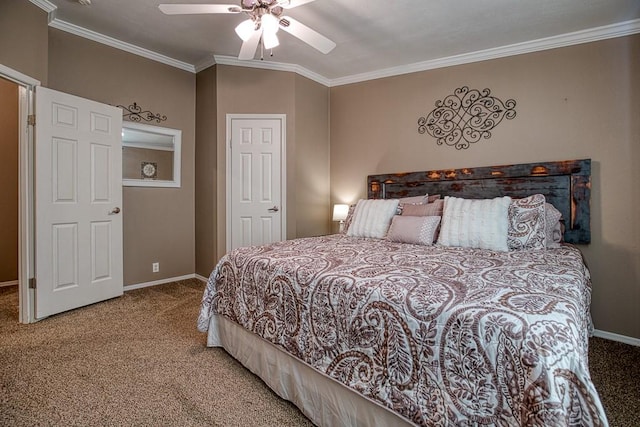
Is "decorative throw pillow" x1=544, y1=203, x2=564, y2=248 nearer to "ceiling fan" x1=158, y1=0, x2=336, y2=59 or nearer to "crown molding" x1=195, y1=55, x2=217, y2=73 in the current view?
"ceiling fan" x1=158, y1=0, x2=336, y2=59

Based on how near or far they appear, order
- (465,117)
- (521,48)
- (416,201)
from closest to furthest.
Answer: (521,48)
(416,201)
(465,117)

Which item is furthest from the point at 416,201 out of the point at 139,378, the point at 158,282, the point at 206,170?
the point at 158,282

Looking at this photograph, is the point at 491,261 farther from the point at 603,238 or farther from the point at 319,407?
the point at 603,238

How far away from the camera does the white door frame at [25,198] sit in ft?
8.40

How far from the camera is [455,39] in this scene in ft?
9.81

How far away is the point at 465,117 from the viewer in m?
3.26

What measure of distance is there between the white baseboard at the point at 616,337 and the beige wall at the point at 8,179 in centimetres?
612

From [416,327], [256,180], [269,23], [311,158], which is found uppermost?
[269,23]

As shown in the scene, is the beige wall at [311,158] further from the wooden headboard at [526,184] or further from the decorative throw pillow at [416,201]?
the decorative throw pillow at [416,201]

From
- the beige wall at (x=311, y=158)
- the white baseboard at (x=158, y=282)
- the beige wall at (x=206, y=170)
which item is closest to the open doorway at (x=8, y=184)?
the white baseboard at (x=158, y=282)

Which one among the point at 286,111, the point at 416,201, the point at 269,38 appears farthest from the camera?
the point at 286,111

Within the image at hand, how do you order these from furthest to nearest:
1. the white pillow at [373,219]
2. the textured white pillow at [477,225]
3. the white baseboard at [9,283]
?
1. the white baseboard at [9,283]
2. the white pillow at [373,219]
3. the textured white pillow at [477,225]

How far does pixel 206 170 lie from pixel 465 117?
9.82ft

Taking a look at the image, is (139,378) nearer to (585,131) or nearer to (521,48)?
(585,131)
